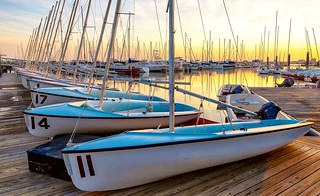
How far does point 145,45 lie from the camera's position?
61094 mm

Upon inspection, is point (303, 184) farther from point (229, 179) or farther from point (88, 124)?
point (88, 124)

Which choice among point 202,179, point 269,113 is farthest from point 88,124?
point 269,113

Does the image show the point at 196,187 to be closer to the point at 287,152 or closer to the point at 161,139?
the point at 161,139

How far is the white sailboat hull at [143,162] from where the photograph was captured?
130 inches

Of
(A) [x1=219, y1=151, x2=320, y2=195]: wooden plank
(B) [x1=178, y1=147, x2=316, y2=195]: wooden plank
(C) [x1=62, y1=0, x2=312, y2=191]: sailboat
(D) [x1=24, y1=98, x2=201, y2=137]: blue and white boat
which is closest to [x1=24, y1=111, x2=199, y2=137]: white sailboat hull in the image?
(D) [x1=24, y1=98, x2=201, y2=137]: blue and white boat

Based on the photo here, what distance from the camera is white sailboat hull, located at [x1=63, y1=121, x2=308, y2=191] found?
10.9 feet

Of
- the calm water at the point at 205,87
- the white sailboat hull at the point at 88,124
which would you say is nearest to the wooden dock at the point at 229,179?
the white sailboat hull at the point at 88,124

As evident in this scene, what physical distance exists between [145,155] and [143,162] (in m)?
0.10

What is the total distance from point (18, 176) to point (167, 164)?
7.55ft

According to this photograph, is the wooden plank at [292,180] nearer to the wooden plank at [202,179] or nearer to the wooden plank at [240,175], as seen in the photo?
the wooden plank at [240,175]

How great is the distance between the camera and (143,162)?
344cm

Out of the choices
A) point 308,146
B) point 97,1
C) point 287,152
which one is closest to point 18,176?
point 287,152

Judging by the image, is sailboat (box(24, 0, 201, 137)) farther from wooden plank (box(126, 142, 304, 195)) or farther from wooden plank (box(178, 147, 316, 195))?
wooden plank (box(178, 147, 316, 195))

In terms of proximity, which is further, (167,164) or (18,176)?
(18,176)
